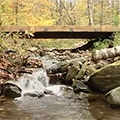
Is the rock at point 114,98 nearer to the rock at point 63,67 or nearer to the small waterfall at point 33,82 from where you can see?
the small waterfall at point 33,82

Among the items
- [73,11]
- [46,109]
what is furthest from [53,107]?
[73,11]

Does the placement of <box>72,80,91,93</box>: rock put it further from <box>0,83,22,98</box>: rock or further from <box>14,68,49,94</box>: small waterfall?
<box>0,83,22,98</box>: rock

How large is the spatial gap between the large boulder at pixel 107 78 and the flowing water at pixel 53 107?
58 cm

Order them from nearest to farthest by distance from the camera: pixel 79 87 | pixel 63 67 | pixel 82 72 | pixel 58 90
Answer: pixel 79 87 < pixel 58 90 < pixel 82 72 < pixel 63 67

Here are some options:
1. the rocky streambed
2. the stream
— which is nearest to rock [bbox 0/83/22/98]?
the rocky streambed

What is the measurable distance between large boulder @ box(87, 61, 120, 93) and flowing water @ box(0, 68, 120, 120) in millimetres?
576

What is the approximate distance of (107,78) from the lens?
229 inches

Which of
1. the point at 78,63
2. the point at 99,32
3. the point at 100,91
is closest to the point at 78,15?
the point at 99,32

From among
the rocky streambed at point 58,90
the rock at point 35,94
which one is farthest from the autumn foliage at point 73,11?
the rock at point 35,94

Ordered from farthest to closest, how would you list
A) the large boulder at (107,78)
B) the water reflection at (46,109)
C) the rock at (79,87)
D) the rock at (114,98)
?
the rock at (79,87) < the large boulder at (107,78) < the rock at (114,98) < the water reflection at (46,109)

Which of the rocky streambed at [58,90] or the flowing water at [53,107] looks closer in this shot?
the flowing water at [53,107]

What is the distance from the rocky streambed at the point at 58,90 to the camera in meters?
4.73

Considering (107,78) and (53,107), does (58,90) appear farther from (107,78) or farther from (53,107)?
(53,107)

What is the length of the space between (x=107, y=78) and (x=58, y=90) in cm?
133
